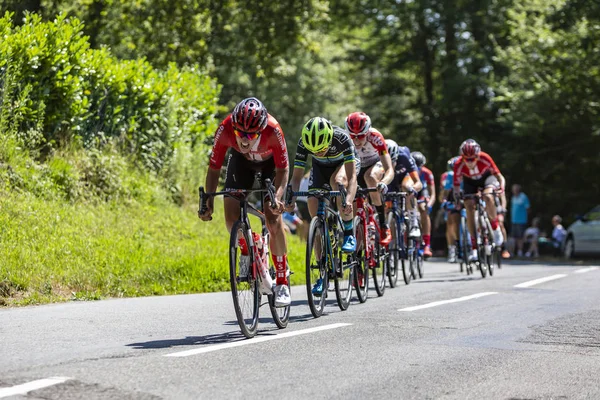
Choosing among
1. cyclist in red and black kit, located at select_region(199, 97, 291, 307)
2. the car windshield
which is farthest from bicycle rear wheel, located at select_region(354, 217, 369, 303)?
the car windshield

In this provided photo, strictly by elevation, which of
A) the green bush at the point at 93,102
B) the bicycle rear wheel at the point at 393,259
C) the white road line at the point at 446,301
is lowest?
the white road line at the point at 446,301

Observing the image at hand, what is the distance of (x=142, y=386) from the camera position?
5926 millimetres

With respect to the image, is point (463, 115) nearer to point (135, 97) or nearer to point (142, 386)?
point (135, 97)

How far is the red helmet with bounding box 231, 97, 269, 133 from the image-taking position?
8.09 m

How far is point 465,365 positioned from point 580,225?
20.8 metres

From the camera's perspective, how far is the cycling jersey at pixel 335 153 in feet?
34.2

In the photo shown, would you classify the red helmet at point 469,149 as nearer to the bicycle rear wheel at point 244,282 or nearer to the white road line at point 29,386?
the bicycle rear wheel at point 244,282

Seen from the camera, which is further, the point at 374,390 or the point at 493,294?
the point at 493,294

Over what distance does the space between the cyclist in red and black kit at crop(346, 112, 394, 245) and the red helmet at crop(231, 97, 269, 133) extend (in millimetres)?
4524

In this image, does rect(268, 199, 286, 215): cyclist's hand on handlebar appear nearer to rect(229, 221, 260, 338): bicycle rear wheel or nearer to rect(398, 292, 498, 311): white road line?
rect(229, 221, 260, 338): bicycle rear wheel

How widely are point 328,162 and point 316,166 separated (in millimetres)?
215

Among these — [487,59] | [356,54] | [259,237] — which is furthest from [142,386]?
[356,54]

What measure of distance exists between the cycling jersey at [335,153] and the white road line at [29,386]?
15.7 ft

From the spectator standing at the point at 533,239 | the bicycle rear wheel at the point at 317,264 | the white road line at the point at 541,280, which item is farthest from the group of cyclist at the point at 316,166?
the spectator standing at the point at 533,239
